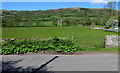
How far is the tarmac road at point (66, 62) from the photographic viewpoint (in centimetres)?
682

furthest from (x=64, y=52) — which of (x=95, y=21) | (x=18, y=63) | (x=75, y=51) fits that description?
(x=95, y=21)

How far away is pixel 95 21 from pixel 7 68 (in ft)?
176

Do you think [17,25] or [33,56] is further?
[17,25]

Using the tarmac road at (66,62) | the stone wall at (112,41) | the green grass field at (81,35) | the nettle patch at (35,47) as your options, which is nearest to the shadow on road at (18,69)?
the tarmac road at (66,62)

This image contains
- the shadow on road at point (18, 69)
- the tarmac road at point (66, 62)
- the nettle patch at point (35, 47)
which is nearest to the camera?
the shadow on road at point (18, 69)

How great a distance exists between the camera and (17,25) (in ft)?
168

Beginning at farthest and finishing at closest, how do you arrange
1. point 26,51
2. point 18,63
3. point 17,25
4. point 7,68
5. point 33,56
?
point 17,25, point 26,51, point 33,56, point 18,63, point 7,68

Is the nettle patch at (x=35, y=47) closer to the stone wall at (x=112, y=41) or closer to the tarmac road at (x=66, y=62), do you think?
the tarmac road at (x=66, y=62)

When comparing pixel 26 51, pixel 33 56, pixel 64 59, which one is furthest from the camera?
pixel 26 51

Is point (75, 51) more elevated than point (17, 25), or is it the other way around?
point (17, 25)

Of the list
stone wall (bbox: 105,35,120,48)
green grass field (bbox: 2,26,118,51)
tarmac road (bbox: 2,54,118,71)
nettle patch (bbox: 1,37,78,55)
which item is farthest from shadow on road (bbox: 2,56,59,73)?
stone wall (bbox: 105,35,120,48)

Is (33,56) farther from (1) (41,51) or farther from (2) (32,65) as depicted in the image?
(2) (32,65)

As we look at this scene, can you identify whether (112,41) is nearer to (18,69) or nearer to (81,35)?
(18,69)

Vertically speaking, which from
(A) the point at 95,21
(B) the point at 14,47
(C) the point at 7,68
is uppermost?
(A) the point at 95,21
